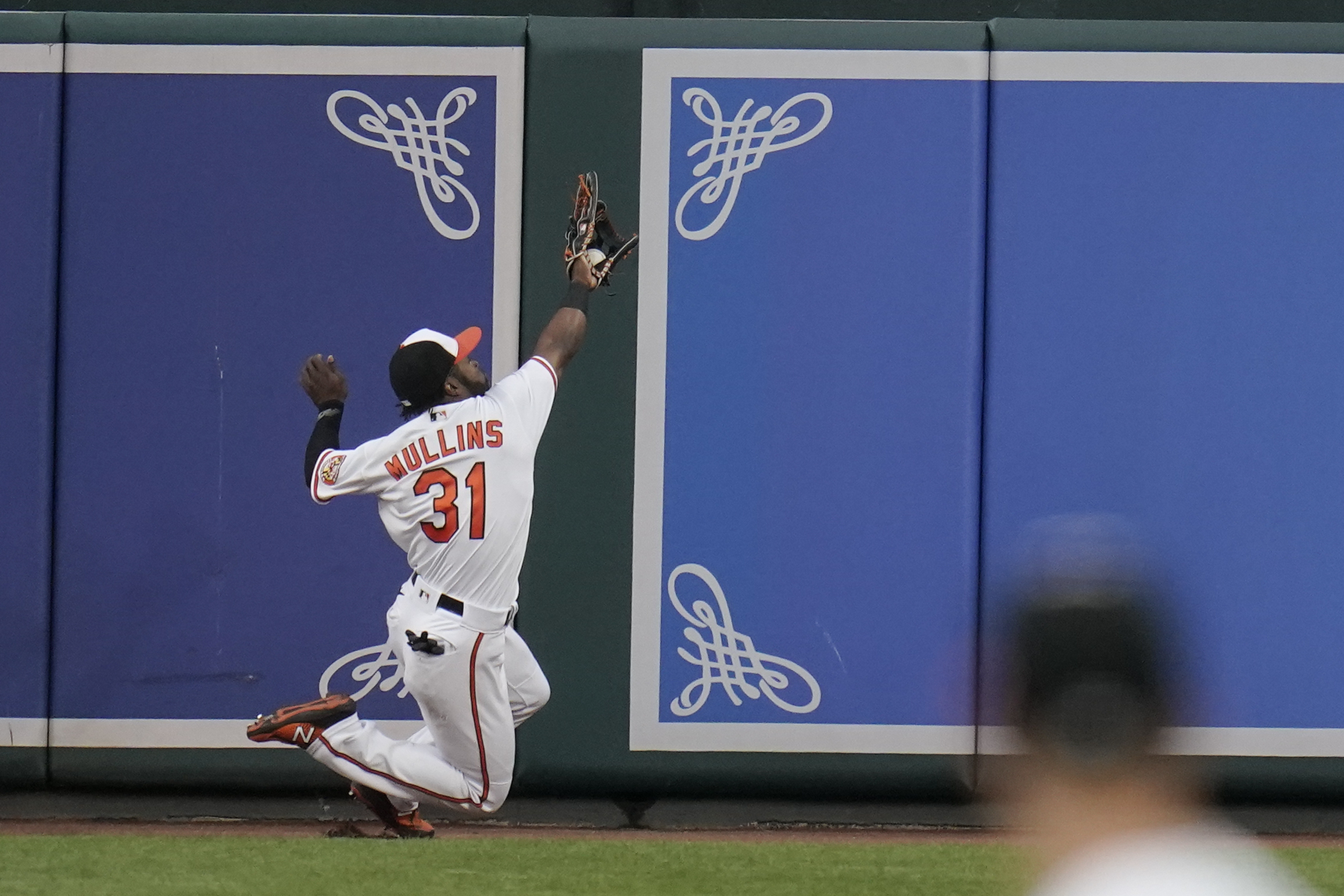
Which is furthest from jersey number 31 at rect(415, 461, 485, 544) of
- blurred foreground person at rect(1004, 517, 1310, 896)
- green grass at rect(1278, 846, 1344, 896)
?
blurred foreground person at rect(1004, 517, 1310, 896)

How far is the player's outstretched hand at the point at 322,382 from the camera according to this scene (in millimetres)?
5137

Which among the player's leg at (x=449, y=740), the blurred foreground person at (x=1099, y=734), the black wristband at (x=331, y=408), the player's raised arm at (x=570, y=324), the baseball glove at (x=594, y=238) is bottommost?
the player's leg at (x=449, y=740)

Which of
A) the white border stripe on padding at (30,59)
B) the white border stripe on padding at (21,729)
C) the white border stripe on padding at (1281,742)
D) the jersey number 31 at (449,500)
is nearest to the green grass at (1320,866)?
the white border stripe on padding at (1281,742)

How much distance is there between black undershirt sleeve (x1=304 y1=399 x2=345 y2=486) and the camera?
5.04 m

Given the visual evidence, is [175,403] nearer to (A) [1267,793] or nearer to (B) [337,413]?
(B) [337,413]

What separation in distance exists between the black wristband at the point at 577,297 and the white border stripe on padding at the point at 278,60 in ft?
3.12

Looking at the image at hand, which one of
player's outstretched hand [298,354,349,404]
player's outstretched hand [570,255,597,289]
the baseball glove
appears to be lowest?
player's outstretched hand [298,354,349,404]

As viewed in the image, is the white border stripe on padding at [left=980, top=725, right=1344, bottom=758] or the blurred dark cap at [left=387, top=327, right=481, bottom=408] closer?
the blurred dark cap at [left=387, top=327, right=481, bottom=408]

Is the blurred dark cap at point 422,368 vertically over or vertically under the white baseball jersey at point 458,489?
over

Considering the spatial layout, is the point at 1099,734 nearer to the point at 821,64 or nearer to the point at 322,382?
the point at 322,382

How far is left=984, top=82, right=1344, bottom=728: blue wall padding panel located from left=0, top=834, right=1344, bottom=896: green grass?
3.10ft

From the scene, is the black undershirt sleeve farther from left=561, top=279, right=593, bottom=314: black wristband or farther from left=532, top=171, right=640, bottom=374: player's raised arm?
left=561, top=279, right=593, bottom=314: black wristband

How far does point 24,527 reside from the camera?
5.70 meters

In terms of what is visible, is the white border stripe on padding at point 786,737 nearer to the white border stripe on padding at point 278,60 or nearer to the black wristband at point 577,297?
the black wristband at point 577,297
